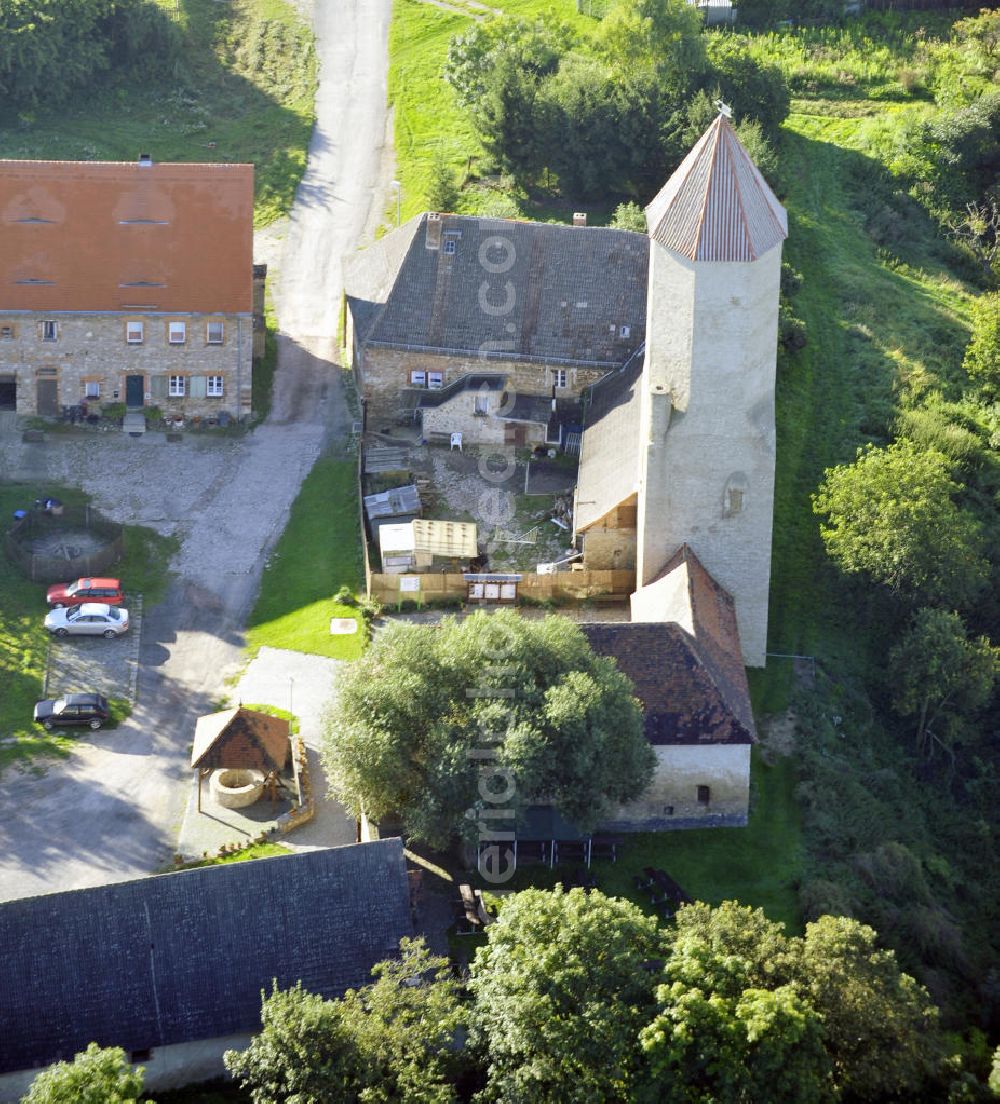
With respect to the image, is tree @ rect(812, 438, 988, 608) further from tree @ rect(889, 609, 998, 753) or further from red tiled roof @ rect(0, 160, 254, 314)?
red tiled roof @ rect(0, 160, 254, 314)

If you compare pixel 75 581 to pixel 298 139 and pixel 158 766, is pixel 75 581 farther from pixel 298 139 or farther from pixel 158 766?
pixel 298 139

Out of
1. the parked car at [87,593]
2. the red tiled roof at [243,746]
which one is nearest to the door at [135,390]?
the parked car at [87,593]

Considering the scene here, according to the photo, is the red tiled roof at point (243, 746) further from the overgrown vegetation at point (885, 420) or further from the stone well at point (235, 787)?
the overgrown vegetation at point (885, 420)

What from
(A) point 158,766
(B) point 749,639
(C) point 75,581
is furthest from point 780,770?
(C) point 75,581

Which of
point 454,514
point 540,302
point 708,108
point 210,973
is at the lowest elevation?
point 210,973

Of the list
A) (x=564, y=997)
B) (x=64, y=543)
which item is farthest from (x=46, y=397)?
(x=564, y=997)

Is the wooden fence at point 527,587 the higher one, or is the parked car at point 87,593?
the wooden fence at point 527,587

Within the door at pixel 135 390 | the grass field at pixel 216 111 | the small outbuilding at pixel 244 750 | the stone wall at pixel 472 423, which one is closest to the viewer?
the small outbuilding at pixel 244 750
